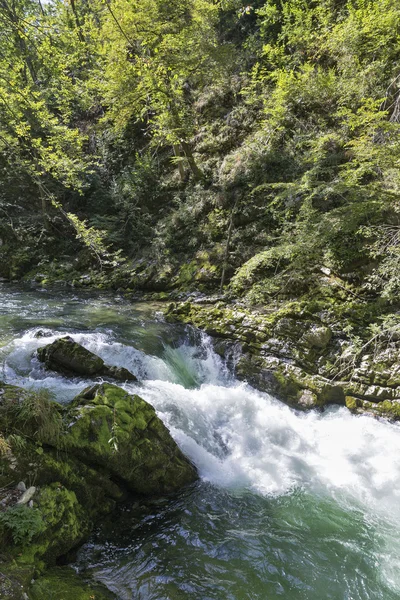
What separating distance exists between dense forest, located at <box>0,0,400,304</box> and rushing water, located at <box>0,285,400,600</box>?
8.24 ft

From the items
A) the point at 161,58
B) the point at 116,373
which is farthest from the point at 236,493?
the point at 161,58

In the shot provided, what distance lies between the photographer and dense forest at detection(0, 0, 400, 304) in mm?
8391

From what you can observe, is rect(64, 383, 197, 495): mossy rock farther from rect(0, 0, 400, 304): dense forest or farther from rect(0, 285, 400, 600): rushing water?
rect(0, 0, 400, 304): dense forest

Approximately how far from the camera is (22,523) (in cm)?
322

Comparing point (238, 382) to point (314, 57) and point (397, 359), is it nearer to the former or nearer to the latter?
point (397, 359)

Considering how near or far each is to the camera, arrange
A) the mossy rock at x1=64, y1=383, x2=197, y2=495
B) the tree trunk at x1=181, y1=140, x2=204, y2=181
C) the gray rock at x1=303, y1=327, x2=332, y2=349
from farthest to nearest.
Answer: the tree trunk at x1=181, y1=140, x2=204, y2=181 → the gray rock at x1=303, y1=327, x2=332, y2=349 → the mossy rock at x1=64, y1=383, x2=197, y2=495

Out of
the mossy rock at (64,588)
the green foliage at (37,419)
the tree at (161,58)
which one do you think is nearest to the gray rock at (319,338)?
the green foliage at (37,419)

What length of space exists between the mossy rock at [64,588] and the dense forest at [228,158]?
4.68 metres

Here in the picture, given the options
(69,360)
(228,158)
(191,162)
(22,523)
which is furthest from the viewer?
(191,162)

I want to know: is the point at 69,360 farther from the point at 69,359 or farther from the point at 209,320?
the point at 209,320

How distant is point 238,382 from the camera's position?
8.35 meters

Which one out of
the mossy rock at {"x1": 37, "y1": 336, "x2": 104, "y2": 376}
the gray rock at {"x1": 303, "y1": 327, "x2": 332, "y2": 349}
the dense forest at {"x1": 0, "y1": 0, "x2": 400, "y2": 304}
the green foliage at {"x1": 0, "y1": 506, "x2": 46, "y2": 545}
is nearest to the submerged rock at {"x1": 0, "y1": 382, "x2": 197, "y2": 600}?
the green foliage at {"x1": 0, "y1": 506, "x2": 46, "y2": 545}

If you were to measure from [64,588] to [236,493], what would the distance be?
2846 mm

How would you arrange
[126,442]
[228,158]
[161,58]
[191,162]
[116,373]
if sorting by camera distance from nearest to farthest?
1. [126,442]
2. [116,373]
3. [161,58]
4. [228,158]
5. [191,162]
